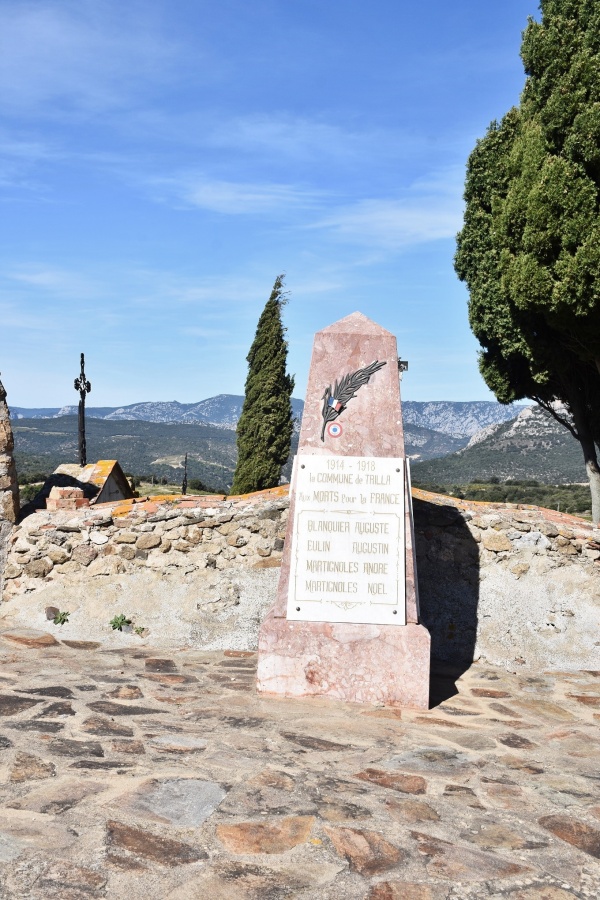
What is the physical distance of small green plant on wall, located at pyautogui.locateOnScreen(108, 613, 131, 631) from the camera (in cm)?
764

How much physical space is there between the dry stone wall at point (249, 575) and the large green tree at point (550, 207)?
20.3 feet

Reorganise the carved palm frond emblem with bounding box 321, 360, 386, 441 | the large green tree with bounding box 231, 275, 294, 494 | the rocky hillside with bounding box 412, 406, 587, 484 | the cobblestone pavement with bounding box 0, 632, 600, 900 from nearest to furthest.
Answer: the cobblestone pavement with bounding box 0, 632, 600, 900
the carved palm frond emblem with bounding box 321, 360, 386, 441
the large green tree with bounding box 231, 275, 294, 494
the rocky hillside with bounding box 412, 406, 587, 484

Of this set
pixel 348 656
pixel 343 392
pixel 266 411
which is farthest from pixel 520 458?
pixel 348 656

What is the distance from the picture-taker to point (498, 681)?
22.7 feet

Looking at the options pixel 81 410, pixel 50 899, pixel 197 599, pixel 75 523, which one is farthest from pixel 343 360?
pixel 81 410

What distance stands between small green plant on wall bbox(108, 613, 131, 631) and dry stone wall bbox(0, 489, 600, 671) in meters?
0.08

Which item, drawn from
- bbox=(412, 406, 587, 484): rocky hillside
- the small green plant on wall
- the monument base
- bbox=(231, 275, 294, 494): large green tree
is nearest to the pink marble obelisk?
the monument base

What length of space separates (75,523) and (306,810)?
5.07 metres

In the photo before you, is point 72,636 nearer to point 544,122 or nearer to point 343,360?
point 343,360

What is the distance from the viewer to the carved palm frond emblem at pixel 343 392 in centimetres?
646

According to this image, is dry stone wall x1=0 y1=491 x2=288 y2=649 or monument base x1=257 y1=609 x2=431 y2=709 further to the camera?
dry stone wall x1=0 y1=491 x2=288 y2=649

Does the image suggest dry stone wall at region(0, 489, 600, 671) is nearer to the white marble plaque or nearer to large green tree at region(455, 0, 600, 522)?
the white marble plaque

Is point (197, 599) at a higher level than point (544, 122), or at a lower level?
lower

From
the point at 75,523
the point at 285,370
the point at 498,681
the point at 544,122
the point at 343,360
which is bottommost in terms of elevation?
the point at 498,681
